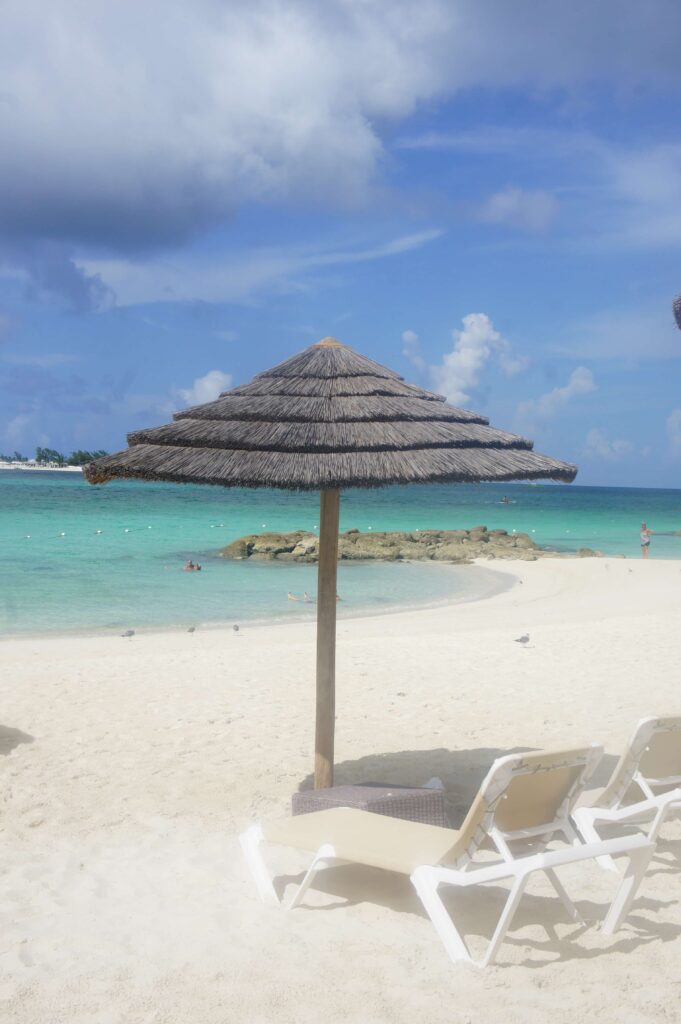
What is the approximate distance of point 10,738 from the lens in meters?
6.24

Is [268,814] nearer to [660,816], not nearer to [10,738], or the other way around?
[660,816]

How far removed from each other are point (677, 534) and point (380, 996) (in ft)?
128

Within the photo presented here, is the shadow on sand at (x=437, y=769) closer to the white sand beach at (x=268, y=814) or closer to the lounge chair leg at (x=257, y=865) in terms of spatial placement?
the white sand beach at (x=268, y=814)

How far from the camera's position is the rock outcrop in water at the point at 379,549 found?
76.0ft

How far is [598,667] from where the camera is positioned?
29.3 feet

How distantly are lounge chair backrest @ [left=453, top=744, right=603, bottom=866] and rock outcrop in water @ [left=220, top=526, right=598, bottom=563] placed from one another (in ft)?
62.6

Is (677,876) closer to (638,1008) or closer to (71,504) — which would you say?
(638,1008)

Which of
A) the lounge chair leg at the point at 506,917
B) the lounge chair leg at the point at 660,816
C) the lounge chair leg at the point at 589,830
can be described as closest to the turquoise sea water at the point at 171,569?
the lounge chair leg at the point at 589,830

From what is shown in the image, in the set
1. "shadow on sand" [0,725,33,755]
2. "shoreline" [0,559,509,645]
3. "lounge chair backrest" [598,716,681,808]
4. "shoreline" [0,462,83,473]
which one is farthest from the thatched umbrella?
"shoreline" [0,462,83,473]

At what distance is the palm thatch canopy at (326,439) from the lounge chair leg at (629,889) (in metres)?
1.75

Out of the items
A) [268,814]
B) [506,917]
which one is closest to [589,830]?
[506,917]

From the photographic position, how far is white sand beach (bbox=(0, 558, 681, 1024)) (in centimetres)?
306

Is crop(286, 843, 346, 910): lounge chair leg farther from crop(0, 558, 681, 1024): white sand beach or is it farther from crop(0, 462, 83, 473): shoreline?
crop(0, 462, 83, 473): shoreline

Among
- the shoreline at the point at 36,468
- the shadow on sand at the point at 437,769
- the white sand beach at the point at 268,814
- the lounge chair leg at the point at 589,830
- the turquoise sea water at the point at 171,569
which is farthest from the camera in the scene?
the shoreline at the point at 36,468
